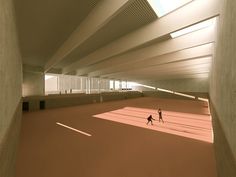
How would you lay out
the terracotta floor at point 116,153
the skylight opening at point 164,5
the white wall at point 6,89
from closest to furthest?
the white wall at point 6,89, the terracotta floor at point 116,153, the skylight opening at point 164,5

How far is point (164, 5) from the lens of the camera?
210 inches

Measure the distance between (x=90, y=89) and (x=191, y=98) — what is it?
16382 mm

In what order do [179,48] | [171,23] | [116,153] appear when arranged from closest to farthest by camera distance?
Answer: [116,153], [171,23], [179,48]

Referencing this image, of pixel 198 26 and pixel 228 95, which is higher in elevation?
pixel 198 26

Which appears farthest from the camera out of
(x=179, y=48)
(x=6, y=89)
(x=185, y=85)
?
(x=185, y=85)

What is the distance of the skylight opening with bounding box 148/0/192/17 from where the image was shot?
495 centimetres

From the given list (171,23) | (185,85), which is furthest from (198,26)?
(185,85)

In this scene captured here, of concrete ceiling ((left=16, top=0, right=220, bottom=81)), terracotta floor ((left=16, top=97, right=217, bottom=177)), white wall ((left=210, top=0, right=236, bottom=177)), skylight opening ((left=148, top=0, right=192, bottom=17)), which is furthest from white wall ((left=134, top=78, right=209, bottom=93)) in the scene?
white wall ((left=210, top=0, right=236, bottom=177))

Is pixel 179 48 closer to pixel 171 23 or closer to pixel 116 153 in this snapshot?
pixel 171 23

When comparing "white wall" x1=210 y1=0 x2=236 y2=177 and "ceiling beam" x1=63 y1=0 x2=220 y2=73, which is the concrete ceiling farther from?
"white wall" x1=210 y1=0 x2=236 y2=177

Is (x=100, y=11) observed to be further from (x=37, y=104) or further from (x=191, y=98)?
(x=191, y=98)

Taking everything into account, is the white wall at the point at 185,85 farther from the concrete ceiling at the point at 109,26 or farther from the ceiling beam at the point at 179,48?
the concrete ceiling at the point at 109,26

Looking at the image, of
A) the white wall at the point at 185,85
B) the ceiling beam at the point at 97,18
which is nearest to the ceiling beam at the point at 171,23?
the ceiling beam at the point at 97,18

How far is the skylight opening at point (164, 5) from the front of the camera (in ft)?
16.3
